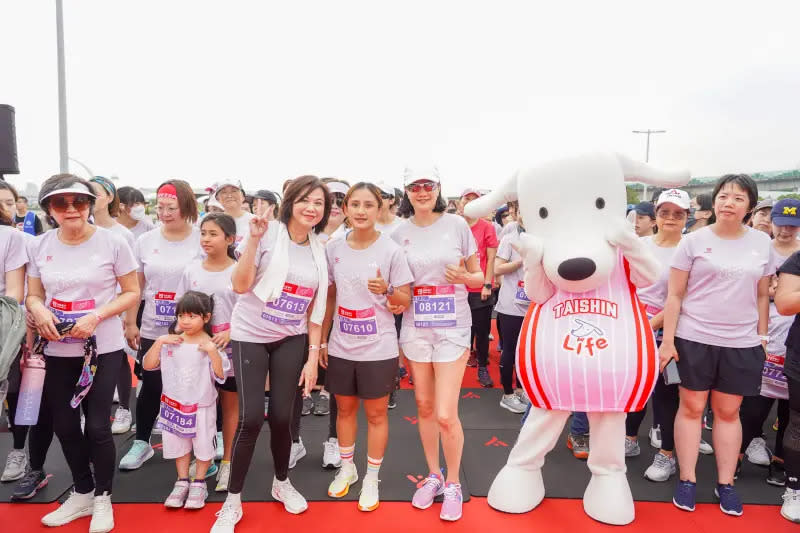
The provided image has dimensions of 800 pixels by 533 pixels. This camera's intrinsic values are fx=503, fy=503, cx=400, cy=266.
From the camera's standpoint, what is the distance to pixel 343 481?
2.54 meters

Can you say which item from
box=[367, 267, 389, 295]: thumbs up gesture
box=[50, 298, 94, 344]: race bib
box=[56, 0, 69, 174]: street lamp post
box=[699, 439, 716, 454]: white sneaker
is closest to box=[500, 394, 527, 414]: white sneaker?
box=[699, 439, 716, 454]: white sneaker

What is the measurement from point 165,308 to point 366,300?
118cm

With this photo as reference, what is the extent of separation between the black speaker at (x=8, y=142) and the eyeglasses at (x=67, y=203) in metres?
1.54

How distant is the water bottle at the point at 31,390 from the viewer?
2115 millimetres

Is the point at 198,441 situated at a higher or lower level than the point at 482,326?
lower

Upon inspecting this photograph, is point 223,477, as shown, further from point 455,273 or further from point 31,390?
point 455,273

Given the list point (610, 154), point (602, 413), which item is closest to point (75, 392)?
point (602, 413)

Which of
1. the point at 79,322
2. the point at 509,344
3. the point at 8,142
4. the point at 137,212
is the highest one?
the point at 8,142

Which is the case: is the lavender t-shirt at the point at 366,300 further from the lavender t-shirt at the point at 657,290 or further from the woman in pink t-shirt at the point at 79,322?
the lavender t-shirt at the point at 657,290

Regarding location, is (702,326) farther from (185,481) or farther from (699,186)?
(699,186)

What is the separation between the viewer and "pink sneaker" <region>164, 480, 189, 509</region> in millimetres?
2402

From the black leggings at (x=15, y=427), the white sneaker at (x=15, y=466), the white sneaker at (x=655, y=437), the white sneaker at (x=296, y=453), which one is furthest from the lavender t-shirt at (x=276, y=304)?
the white sneaker at (x=655, y=437)

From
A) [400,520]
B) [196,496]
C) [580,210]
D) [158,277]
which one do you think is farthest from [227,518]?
[580,210]

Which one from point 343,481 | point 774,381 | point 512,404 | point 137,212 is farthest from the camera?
point 137,212
